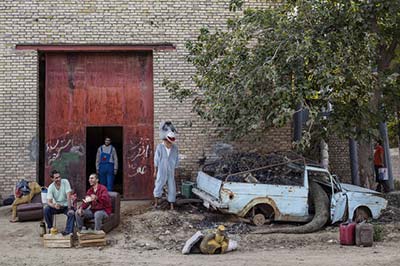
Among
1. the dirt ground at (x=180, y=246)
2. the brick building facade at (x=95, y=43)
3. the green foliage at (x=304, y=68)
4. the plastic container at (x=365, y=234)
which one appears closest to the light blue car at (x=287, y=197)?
the dirt ground at (x=180, y=246)

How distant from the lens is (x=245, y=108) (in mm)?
11688

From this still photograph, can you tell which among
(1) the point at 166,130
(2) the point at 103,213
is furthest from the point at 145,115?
(2) the point at 103,213

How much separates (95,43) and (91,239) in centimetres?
635

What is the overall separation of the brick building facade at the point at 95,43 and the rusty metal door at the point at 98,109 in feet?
1.34

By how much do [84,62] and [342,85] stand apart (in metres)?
7.19

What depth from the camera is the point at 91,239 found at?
952 centimetres

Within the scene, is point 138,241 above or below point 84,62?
below

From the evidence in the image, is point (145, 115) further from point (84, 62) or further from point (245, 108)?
point (245, 108)

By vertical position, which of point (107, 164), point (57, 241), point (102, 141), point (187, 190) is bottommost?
point (57, 241)

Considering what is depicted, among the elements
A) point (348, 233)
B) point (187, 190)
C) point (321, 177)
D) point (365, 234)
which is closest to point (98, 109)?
point (187, 190)

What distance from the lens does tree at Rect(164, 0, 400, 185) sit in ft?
34.9

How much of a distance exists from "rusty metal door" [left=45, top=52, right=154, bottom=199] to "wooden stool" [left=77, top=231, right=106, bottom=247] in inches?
180

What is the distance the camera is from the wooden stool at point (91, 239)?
948 centimetres

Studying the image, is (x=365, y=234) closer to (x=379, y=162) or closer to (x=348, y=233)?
(x=348, y=233)
